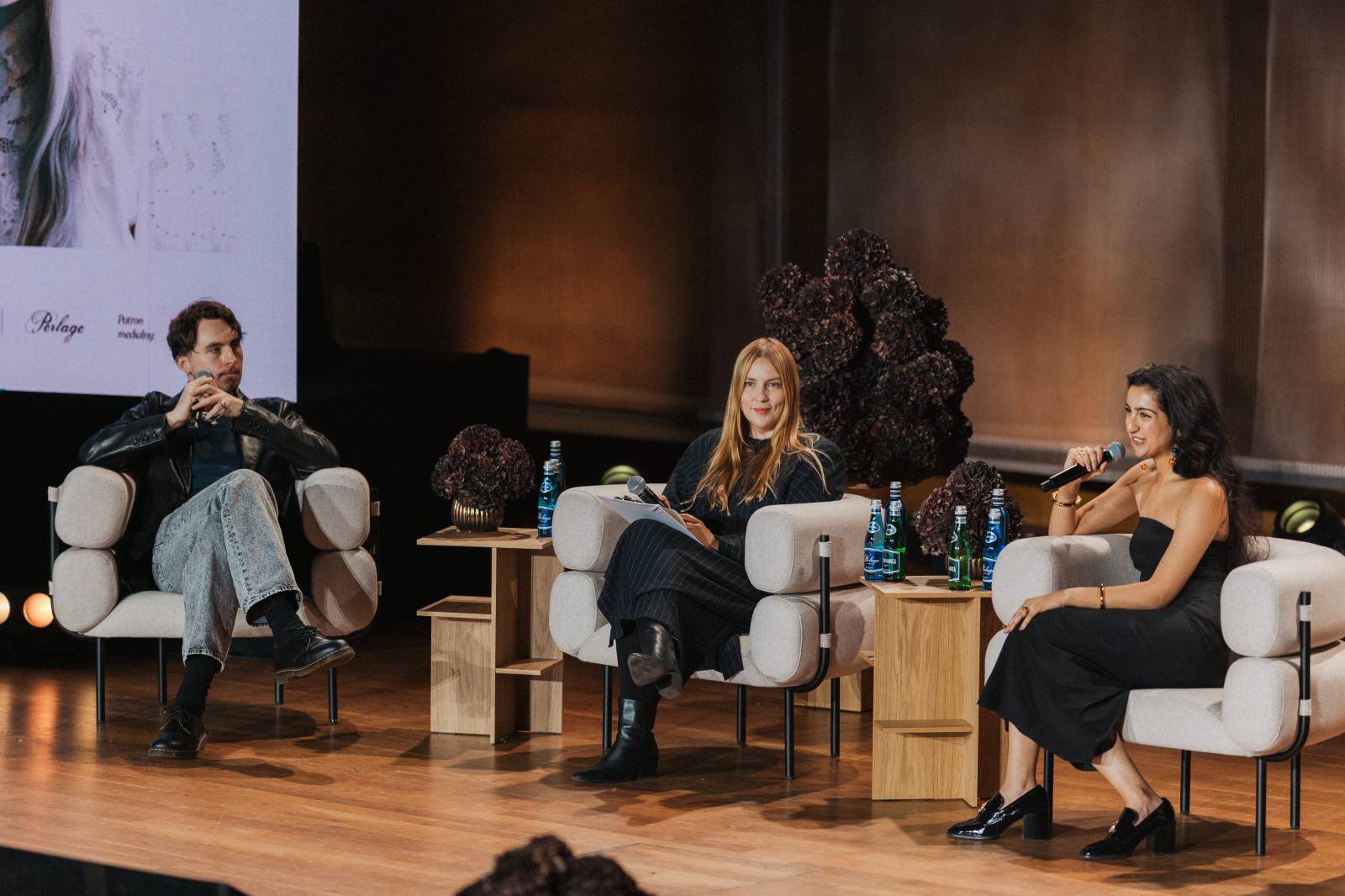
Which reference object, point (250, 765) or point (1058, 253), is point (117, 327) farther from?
point (1058, 253)

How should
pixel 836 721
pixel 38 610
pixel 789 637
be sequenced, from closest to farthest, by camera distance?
pixel 789 637, pixel 836 721, pixel 38 610

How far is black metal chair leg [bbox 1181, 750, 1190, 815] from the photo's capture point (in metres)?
4.12

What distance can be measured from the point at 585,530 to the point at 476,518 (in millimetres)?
468

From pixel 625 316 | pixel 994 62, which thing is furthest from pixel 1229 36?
pixel 625 316

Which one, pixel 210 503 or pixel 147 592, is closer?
pixel 210 503

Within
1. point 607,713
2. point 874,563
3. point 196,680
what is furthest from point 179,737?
point 874,563

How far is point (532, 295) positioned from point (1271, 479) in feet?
9.20

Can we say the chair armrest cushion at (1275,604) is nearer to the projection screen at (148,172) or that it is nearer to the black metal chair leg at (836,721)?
the black metal chair leg at (836,721)

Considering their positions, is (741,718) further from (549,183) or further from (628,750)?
(549,183)

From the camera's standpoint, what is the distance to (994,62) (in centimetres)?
716

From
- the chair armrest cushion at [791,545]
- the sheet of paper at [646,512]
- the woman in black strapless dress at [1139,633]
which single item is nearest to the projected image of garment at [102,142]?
the sheet of paper at [646,512]

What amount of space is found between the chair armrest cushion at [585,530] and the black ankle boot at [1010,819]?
1148mm

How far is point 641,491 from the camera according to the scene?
4.44 meters

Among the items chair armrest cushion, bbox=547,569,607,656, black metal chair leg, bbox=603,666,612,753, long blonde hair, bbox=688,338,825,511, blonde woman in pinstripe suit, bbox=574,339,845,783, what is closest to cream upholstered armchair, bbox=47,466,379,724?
chair armrest cushion, bbox=547,569,607,656
